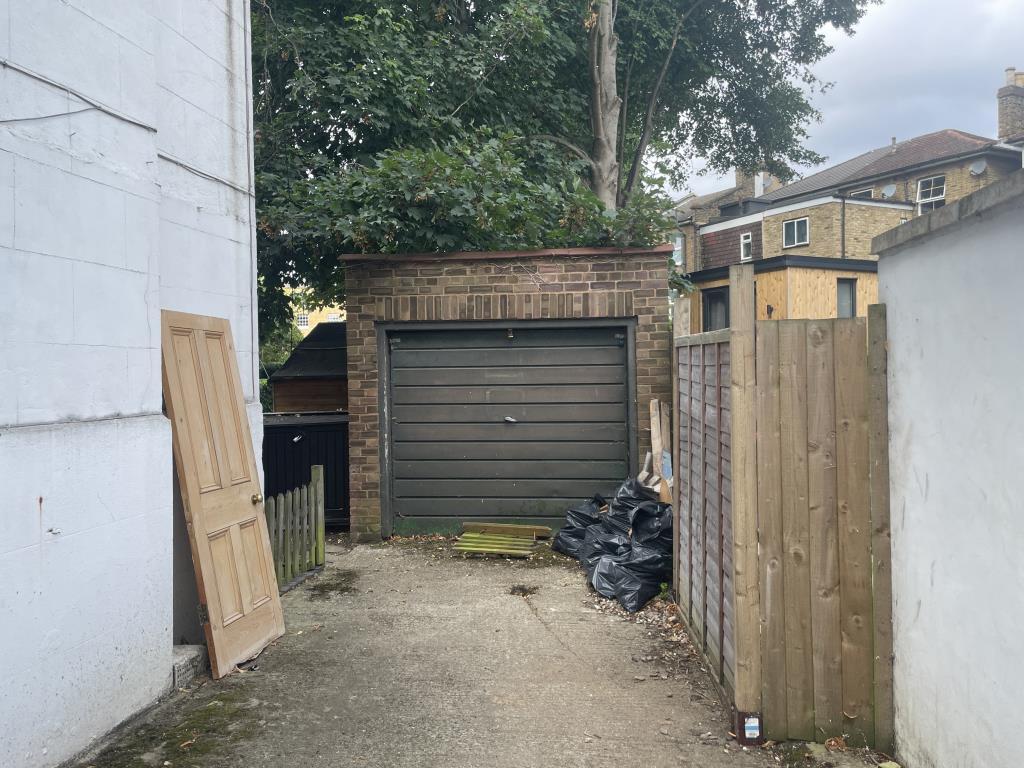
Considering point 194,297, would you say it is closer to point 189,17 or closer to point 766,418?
point 189,17

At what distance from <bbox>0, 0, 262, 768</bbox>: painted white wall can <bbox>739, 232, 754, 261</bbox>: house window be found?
91.2ft

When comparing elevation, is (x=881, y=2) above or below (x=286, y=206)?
above

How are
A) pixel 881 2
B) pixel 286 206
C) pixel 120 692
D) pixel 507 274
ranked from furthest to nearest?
1. pixel 881 2
2. pixel 286 206
3. pixel 507 274
4. pixel 120 692

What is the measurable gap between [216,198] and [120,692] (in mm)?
3372

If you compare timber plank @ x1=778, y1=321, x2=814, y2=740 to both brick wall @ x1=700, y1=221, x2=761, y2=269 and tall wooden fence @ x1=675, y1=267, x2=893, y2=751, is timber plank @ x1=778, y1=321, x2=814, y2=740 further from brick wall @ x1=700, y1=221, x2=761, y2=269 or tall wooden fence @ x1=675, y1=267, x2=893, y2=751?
brick wall @ x1=700, y1=221, x2=761, y2=269

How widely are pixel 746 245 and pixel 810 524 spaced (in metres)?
28.6

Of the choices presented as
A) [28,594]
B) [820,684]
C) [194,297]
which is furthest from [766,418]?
[194,297]

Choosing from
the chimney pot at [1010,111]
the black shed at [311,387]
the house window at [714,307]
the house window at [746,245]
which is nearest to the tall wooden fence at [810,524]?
the black shed at [311,387]

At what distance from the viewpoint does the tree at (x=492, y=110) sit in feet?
28.3

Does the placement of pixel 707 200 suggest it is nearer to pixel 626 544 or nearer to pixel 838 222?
pixel 838 222

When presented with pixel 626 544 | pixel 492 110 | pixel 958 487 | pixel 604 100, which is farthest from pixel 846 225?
pixel 958 487

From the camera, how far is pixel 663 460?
7863 millimetres

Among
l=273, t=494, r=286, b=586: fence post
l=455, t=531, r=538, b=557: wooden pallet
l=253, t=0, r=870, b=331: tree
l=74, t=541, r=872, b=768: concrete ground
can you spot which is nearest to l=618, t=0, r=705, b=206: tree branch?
l=253, t=0, r=870, b=331: tree

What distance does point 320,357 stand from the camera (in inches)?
392
